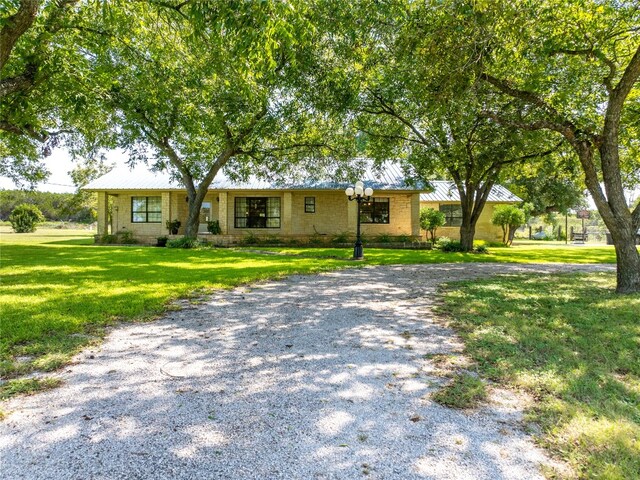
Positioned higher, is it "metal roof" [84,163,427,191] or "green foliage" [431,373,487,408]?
"metal roof" [84,163,427,191]

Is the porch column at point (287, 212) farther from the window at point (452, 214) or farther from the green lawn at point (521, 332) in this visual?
the green lawn at point (521, 332)

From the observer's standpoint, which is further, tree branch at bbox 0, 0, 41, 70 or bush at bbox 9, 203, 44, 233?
bush at bbox 9, 203, 44, 233

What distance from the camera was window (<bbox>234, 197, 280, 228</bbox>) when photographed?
21.7m

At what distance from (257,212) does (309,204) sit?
10.1 feet

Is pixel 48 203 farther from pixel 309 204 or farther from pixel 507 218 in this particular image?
pixel 507 218

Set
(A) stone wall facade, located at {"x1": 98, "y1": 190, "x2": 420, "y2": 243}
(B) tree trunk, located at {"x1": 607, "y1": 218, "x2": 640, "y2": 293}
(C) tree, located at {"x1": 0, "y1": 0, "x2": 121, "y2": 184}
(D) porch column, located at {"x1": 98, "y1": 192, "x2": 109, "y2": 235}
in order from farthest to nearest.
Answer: (A) stone wall facade, located at {"x1": 98, "y1": 190, "x2": 420, "y2": 243}
(D) porch column, located at {"x1": 98, "y1": 192, "x2": 109, "y2": 235}
(C) tree, located at {"x1": 0, "y1": 0, "x2": 121, "y2": 184}
(B) tree trunk, located at {"x1": 607, "y1": 218, "x2": 640, "y2": 293}

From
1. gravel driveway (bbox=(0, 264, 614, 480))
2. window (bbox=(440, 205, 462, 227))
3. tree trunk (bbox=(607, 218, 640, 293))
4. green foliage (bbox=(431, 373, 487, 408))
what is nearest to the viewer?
gravel driveway (bbox=(0, 264, 614, 480))

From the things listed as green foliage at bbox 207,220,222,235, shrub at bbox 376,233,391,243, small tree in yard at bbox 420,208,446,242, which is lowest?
shrub at bbox 376,233,391,243

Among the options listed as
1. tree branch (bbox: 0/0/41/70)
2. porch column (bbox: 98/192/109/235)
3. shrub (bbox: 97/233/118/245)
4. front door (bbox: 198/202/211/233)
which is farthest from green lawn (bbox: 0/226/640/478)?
front door (bbox: 198/202/211/233)

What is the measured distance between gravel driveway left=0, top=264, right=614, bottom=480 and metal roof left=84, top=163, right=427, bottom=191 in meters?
16.1

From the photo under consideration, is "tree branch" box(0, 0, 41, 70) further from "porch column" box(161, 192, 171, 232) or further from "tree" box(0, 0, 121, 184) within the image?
"porch column" box(161, 192, 171, 232)

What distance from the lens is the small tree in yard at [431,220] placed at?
22156 millimetres

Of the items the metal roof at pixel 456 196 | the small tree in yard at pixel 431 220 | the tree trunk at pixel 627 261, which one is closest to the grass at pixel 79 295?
the tree trunk at pixel 627 261

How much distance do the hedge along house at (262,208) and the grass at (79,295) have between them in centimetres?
986
